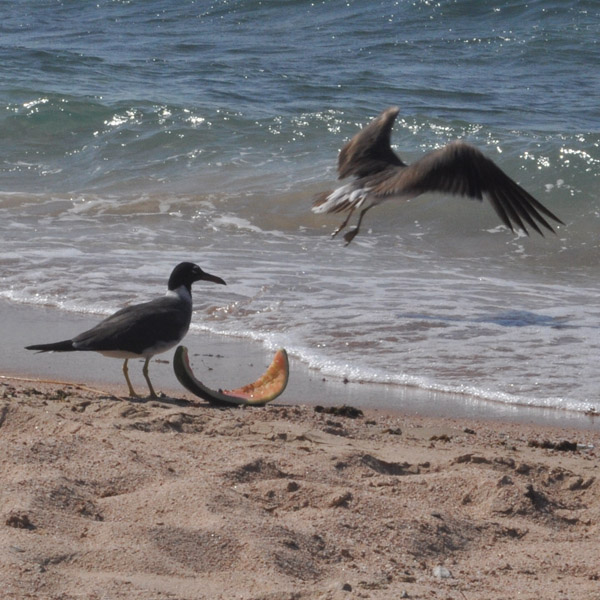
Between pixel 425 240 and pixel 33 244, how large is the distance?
138 inches

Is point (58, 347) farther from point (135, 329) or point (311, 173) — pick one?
point (311, 173)

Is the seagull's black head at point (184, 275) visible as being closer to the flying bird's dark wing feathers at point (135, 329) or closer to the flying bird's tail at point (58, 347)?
the flying bird's dark wing feathers at point (135, 329)

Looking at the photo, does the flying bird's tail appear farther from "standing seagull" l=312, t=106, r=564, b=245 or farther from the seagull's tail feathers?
the seagull's tail feathers

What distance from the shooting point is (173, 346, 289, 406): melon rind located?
4.86m

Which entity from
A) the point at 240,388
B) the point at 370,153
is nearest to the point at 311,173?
the point at 370,153

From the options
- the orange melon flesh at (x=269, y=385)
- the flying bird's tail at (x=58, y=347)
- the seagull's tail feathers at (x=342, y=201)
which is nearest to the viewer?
the flying bird's tail at (x=58, y=347)

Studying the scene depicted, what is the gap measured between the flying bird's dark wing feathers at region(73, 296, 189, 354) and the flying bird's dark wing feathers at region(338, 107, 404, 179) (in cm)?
331

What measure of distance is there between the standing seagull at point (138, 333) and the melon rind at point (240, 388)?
5.6 inches

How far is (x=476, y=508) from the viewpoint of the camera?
3529mm

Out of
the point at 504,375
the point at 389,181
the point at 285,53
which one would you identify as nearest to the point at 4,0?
the point at 285,53

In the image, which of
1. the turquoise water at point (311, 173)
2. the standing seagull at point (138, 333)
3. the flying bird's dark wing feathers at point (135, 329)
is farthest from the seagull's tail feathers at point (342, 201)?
the flying bird's dark wing feathers at point (135, 329)

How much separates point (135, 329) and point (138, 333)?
23 millimetres

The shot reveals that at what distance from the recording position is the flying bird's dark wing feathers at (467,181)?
611 centimetres

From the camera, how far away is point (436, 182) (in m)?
6.60
